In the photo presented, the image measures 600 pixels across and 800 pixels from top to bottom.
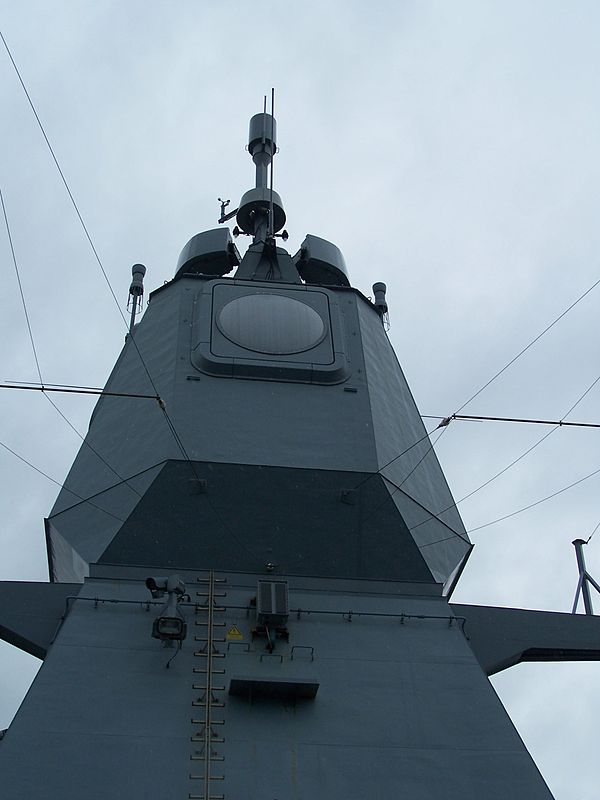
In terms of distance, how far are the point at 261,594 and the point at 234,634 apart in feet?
1.25

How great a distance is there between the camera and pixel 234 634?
27.1 ft

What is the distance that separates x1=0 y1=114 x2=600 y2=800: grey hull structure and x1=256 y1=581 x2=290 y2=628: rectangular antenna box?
0.07ft

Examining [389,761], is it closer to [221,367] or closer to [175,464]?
[175,464]

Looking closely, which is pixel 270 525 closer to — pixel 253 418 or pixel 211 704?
pixel 253 418

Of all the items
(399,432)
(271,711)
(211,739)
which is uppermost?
(399,432)

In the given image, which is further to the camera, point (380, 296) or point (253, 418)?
point (380, 296)

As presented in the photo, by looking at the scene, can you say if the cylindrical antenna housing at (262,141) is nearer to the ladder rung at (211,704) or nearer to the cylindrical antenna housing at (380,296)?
the cylindrical antenna housing at (380,296)

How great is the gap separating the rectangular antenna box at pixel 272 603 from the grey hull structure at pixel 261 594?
0.07ft

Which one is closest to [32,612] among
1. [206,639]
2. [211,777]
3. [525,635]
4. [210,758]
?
[206,639]

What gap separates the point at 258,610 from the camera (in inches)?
319

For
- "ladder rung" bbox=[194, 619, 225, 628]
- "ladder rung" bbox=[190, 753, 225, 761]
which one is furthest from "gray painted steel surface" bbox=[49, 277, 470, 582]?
"ladder rung" bbox=[190, 753, 225, 761]

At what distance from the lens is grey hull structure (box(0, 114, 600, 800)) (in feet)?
22.7

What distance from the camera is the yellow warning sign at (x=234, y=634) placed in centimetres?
820

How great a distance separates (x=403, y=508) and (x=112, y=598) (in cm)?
291
